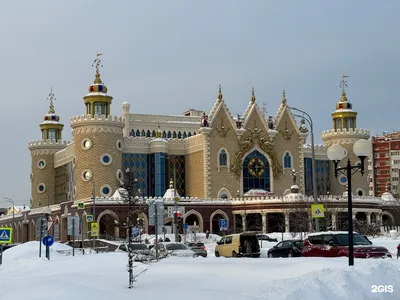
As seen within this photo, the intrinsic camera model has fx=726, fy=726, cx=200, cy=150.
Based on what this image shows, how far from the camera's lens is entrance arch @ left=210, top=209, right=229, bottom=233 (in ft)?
261

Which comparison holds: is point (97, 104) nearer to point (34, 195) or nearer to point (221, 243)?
point (34, 195)

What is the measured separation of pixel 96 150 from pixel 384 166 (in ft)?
289

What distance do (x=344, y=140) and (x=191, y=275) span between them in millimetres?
73131

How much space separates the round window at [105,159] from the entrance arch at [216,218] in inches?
501

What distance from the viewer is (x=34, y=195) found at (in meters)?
96.8

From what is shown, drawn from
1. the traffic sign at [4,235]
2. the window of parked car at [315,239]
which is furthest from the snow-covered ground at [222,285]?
the window of parked car at [315,239]

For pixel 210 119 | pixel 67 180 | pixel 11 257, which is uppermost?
pixel 210 119

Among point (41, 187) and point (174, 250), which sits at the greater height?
point (41, 187)

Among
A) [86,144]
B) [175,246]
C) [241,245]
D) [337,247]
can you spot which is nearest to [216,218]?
[86,144]

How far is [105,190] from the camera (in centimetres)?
7850

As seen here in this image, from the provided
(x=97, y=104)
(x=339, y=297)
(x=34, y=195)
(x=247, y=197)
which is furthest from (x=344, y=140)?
(x=339, y=297)

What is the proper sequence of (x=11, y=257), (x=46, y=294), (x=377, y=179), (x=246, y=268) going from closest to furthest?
(x=46, y=294) → (x=246, y=268) → (x=11, y=257) → (x=377, y=179)

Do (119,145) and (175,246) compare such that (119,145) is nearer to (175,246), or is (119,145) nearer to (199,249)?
(199,249)

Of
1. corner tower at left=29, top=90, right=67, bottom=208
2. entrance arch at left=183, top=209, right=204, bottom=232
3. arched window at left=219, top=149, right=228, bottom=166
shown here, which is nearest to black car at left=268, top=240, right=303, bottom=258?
entrance arch at left=183, top=209, right=204, bottom=232
